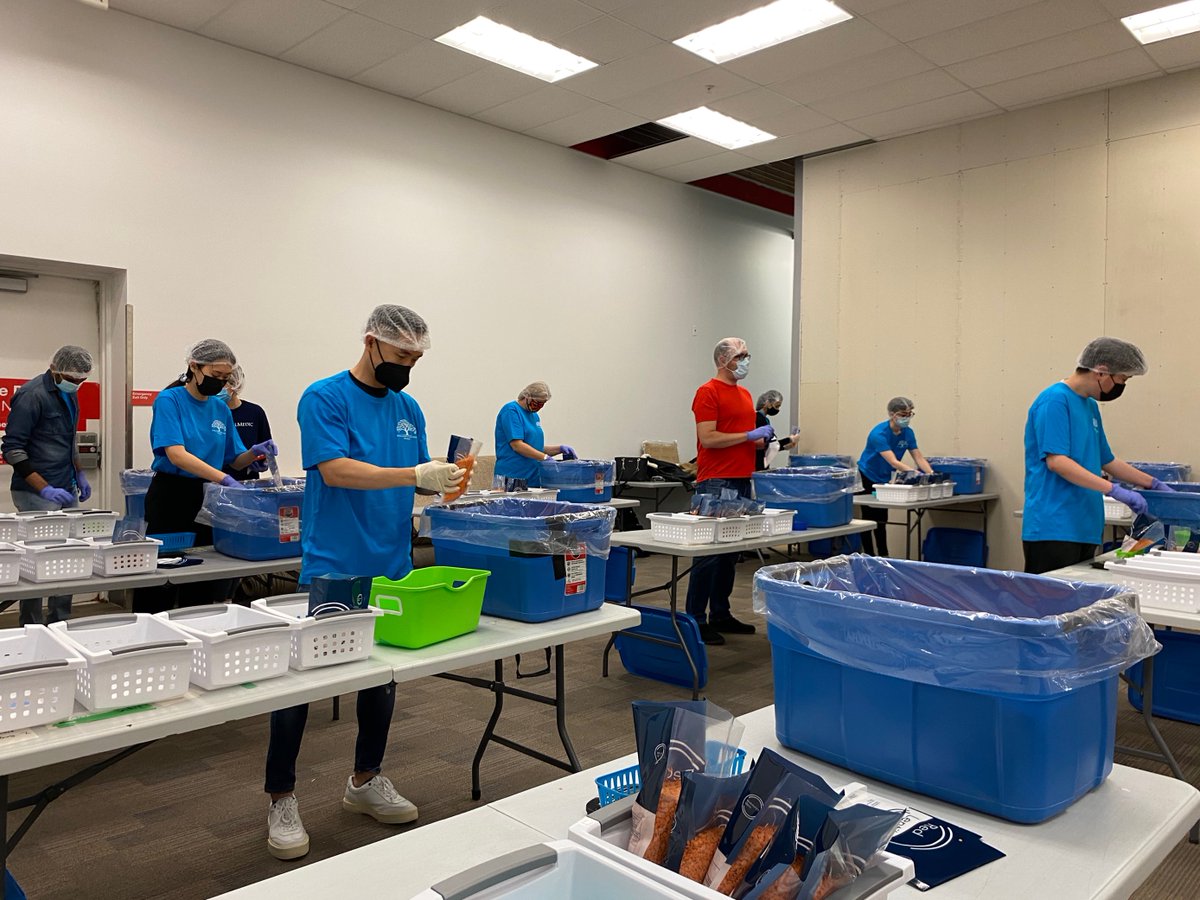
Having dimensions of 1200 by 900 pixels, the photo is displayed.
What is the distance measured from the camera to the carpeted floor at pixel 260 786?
2402mm

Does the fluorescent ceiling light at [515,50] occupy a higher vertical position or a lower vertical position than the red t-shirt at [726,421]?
higher

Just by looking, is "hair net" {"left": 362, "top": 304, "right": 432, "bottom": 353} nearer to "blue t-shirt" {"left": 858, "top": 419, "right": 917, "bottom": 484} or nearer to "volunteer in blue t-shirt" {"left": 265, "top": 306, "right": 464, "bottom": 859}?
"volunteer in blue t-shirt" {"left": 265, "top": 306, "right": 464, "bottom": 859}

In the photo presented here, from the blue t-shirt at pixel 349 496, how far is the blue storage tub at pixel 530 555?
0.16 metres

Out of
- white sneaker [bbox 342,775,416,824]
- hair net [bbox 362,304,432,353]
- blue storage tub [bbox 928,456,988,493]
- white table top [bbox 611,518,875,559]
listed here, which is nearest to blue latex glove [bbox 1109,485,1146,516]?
white table top [bbox 611,518,875,559]

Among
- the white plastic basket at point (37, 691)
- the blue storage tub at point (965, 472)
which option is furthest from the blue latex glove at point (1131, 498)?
the white plastic basket at point (37, 691)

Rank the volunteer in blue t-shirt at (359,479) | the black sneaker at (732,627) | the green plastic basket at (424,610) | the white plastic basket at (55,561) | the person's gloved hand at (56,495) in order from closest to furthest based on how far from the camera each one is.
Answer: the green plastic basket at (424,610)
the volunteer in blue t-shirt at (359,479)
the white plastic basket at (55,561)
the person's gloved hand at (56,495)
the black sneaker at (732,627)

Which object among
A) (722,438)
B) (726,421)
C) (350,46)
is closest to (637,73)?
(350,46)

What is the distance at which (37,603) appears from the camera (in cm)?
329

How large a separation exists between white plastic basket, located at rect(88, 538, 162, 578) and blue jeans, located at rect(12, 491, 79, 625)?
0.49ft

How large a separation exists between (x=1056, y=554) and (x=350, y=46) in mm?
5211

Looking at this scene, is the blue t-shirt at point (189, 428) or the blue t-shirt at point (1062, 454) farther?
the blue t-shirt at point (189, 428)

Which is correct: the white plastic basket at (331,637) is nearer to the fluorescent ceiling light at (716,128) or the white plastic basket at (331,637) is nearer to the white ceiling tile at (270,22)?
the white ceiling tile at (270,22)

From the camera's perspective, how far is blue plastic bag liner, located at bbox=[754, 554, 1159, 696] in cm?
114

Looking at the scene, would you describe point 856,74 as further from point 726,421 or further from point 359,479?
point 359,479
